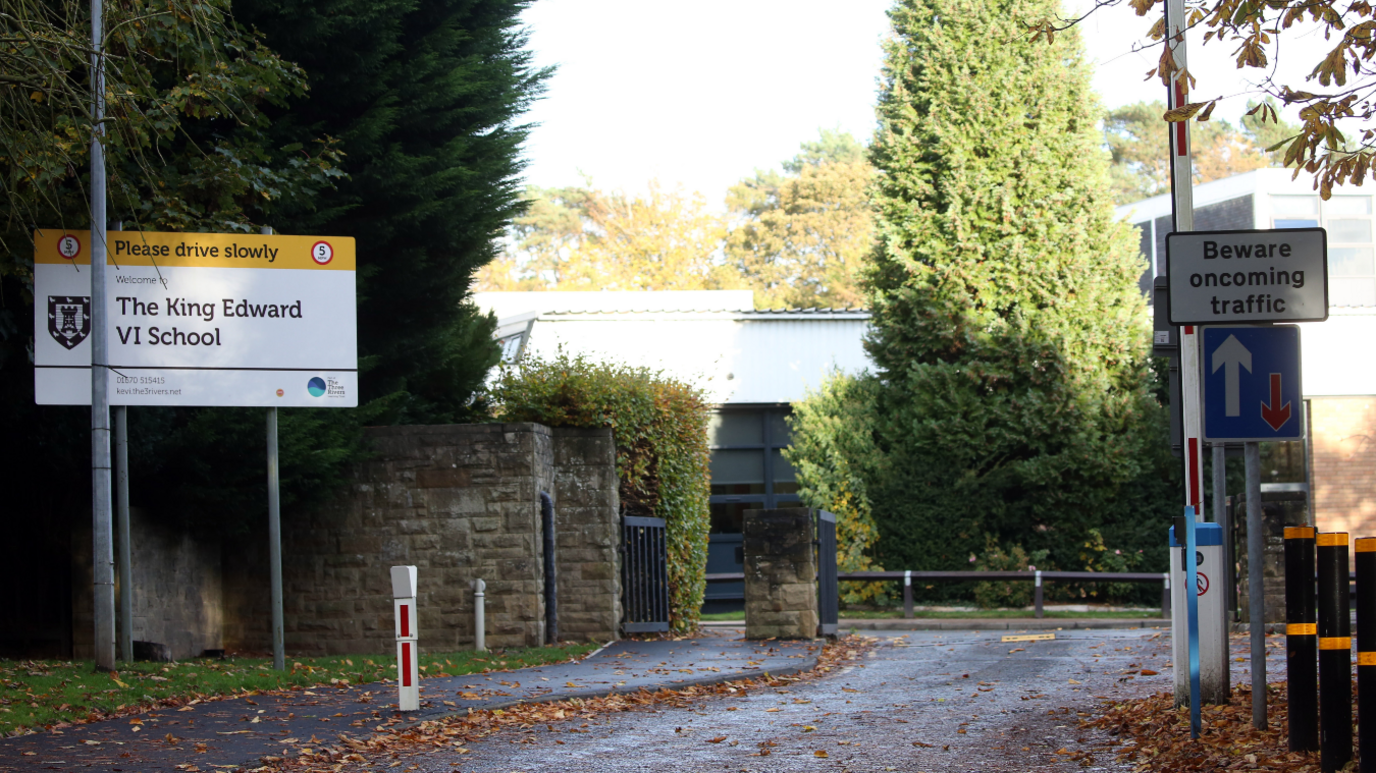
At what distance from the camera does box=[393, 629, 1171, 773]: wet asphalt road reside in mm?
7430

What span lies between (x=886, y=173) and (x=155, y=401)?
699 inches

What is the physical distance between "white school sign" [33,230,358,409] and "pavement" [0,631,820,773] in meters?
2.80

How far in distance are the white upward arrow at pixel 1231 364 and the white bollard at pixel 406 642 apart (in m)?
5.15

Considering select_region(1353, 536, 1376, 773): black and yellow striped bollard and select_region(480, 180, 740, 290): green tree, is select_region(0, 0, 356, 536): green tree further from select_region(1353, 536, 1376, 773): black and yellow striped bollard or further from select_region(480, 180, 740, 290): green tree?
select_region(480, 180, 740, 290): green tree

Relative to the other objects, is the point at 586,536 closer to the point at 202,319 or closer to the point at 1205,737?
the point at 202,319

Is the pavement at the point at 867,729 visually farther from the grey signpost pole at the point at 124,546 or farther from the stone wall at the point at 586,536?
the grey signpost pole at the point at 124,546

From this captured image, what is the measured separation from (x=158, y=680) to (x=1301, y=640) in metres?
7.84

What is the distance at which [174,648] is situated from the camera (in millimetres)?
13789

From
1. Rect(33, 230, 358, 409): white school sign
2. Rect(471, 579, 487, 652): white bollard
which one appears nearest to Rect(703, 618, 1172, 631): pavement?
Rect(471, 579, 487, 652): white bollard

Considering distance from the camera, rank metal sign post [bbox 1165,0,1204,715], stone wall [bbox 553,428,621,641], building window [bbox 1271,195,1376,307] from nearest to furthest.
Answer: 1. metal sign post [bbox 1165,0,1204,715]
2. stone wall [bbox 553,428,621,641]
3. building window [bbox 1271,195,1376,307]

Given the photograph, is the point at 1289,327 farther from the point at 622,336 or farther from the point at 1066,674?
the point at 622,336

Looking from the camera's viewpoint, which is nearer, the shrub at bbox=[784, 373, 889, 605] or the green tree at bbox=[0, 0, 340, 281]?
the green tree at bbox=[0, 0, 340, 281]

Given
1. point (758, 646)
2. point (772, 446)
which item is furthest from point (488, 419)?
point (772, 446)

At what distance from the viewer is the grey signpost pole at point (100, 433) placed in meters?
10.1
